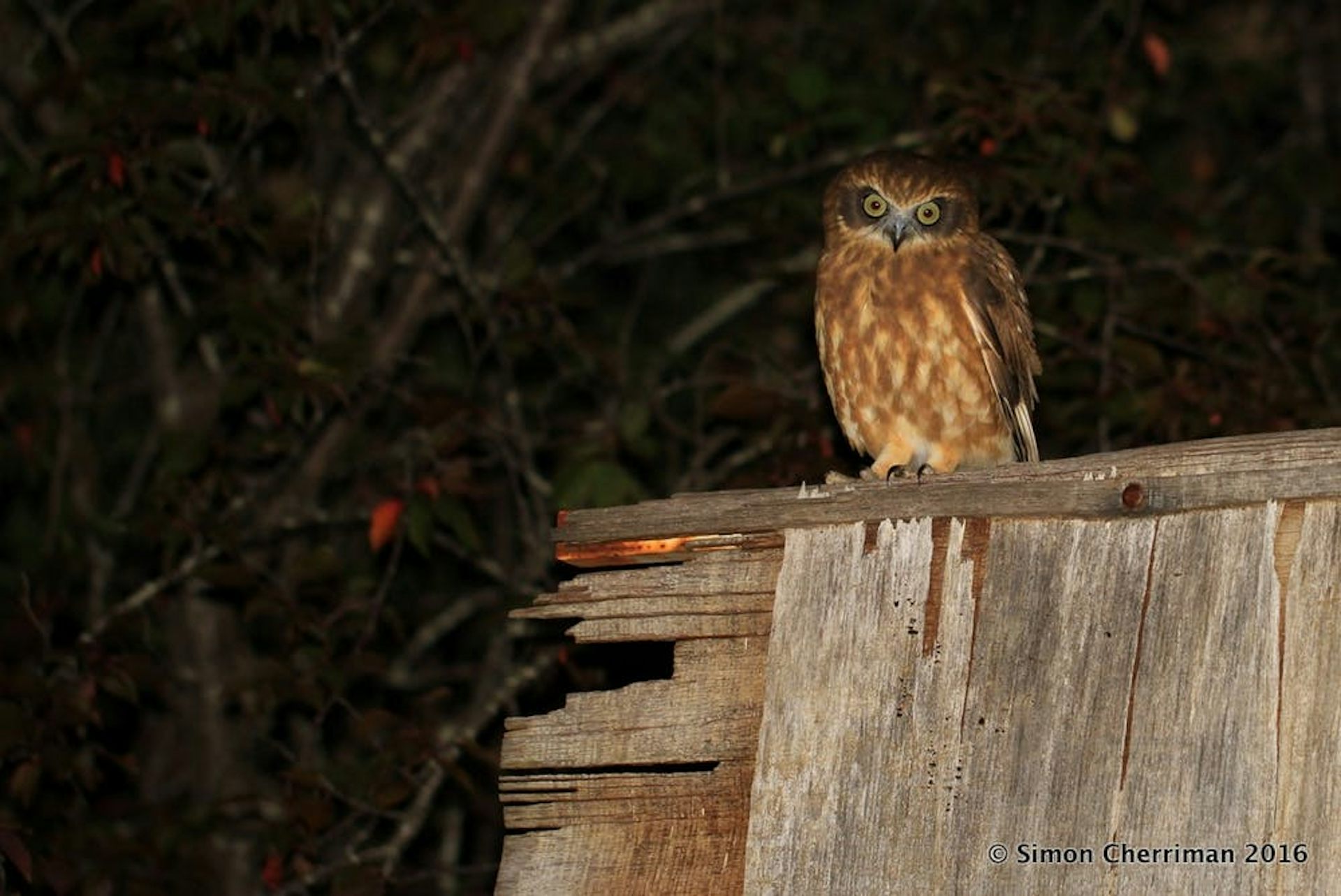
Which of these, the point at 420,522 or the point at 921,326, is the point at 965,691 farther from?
the point at 420,522

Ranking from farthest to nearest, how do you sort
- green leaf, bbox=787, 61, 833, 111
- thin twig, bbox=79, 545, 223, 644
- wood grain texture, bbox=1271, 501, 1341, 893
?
green leaf, bbox=787, 61, 833, 111 → thin twig, bbox=79, 545, 223, 644 → wood grain texture, bbox=1271, 501, 1341, 893

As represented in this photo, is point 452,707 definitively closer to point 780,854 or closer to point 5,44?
point 5,44

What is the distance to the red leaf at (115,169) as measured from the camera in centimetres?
487

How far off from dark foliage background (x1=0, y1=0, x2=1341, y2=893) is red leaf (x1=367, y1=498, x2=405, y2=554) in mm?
39

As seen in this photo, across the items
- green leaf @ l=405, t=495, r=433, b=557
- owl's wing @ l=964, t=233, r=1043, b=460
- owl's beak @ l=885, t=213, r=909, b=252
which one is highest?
owl's beak @ l=885, t=213, r=909, b=252

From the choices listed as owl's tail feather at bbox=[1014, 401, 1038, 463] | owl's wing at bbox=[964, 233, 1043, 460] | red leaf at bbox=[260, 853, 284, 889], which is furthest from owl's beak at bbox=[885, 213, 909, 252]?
red leaf at bbox=[260, 853, 284, 889]

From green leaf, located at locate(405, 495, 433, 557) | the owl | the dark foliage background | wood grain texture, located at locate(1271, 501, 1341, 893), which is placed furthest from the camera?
the dark foliage background

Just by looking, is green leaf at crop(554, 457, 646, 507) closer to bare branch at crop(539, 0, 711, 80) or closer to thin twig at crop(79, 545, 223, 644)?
thin twig at crop(79, 545, 223, 644)

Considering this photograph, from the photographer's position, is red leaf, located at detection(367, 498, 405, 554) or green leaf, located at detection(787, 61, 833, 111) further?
green leaf, located at detection(787, 61, 833, 111)

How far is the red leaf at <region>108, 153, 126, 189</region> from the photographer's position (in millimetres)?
4873

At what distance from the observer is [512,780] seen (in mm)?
3299

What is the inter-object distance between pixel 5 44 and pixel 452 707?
2.68 metres

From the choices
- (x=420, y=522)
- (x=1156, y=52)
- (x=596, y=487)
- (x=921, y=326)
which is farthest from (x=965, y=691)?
(x=1156, y=52)

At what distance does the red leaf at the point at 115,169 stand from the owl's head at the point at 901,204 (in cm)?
186
